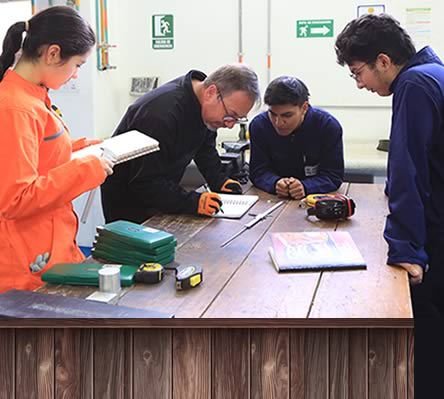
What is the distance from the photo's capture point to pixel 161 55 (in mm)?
4504

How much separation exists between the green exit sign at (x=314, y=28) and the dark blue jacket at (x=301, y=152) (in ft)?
4.57

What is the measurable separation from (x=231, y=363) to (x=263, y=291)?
8.6 inches

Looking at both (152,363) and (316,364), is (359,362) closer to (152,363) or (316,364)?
(316,364)

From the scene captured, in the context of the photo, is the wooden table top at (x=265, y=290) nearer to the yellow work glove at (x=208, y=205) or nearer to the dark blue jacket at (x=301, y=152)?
the yellow work glove at (x=208, y=205)

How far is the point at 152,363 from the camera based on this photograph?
153 cm

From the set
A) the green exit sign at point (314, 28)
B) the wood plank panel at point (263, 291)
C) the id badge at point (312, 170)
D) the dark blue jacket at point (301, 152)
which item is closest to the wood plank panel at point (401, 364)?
the wood plank panel at point (263, 291)

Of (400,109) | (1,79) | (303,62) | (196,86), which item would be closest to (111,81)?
(303,62)

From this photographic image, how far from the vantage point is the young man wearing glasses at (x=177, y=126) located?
7.98ft

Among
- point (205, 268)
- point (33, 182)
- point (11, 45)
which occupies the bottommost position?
point (205, 268)

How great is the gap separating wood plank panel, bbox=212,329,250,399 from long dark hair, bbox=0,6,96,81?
0.90 metres

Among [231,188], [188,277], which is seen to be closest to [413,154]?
[188,277]

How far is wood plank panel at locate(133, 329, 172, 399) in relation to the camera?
60.0 inches

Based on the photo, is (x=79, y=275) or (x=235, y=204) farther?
(x=235, y=204)

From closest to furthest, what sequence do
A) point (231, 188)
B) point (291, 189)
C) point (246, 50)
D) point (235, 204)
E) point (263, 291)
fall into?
point (263, 291)
point (235, 204)
point (291, 189)
point (231, 188)
point (246, 50)
